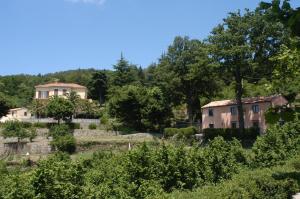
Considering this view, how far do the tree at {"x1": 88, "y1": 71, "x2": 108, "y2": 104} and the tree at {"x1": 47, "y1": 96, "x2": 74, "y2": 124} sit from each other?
1012 inches

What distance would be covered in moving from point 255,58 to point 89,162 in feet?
77.8

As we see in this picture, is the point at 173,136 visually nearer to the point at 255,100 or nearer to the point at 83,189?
the point at 255,100

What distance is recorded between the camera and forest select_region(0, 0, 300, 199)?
37.6ft

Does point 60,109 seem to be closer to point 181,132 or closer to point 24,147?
point 24,147

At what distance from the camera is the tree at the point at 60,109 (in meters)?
55.7

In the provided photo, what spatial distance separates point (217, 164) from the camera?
65.8 feet

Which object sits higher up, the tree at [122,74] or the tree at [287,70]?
the tree at [122,74]

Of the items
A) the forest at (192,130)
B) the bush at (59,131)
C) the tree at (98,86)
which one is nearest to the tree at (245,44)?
the forest at (192,130)

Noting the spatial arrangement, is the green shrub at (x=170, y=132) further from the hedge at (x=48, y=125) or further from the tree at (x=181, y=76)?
the hedge at (x=48, y=125)

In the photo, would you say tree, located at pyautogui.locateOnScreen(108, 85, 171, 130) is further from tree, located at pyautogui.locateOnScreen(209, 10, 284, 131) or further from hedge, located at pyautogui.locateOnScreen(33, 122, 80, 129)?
tree, located at pyautogui.locateOnScreen(209, 10, 284, 131)

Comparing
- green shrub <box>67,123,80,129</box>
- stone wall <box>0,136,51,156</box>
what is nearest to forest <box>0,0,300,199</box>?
stone wall <box>0,136,51,156</box>

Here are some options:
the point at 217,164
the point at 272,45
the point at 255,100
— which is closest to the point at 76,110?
the point at 255,100

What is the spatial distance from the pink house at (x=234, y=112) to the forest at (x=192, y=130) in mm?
2271

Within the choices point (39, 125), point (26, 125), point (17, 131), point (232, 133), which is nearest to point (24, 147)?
point (17, 131)
